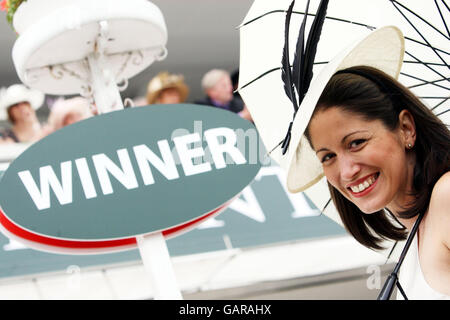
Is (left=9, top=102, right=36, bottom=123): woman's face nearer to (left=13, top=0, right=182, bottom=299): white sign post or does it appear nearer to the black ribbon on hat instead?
(left=13, top=0, right=182, bottom=299): white sign post

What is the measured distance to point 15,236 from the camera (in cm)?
181

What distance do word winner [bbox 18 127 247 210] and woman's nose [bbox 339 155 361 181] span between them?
76cm

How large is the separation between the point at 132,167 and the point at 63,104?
2528mm

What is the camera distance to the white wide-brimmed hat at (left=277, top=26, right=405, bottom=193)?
116cm

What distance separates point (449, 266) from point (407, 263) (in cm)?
16

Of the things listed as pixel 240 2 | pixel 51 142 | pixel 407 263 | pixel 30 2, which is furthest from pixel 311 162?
pixel 240 2

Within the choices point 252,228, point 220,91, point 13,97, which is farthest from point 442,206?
point 13,97

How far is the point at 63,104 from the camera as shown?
421cm

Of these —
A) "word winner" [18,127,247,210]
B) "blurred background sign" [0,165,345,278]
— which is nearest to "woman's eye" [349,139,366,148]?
"word winner" [18,127,247,210]

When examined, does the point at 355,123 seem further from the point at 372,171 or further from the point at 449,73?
the point at 449,73

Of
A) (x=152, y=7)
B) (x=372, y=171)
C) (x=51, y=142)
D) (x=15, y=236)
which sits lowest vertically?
(x=15, y=236)

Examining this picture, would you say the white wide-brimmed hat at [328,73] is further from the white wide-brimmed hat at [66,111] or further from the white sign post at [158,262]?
the white wide-brimmed hat at [66,111]

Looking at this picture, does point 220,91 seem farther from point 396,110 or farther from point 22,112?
point 396,110
